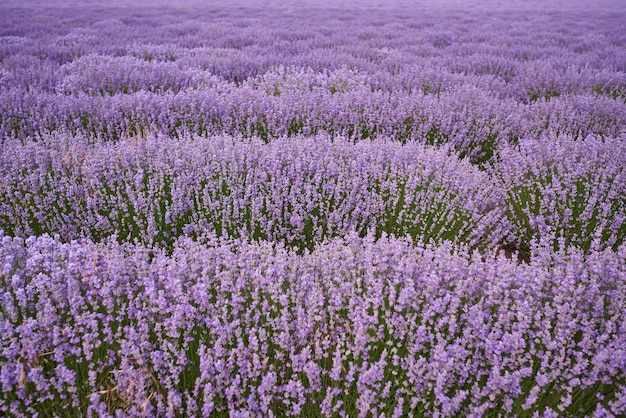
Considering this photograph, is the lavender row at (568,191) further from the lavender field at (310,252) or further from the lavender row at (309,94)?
the lavender row at (309,94)

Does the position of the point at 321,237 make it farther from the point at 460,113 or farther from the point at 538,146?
the point at 460,113

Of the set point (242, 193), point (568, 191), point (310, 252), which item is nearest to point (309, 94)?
point (242, 193)

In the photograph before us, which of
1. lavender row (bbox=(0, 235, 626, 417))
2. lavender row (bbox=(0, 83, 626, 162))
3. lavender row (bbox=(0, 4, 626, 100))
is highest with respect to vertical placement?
lavender row (bbox=(0, 4, 626, 100))

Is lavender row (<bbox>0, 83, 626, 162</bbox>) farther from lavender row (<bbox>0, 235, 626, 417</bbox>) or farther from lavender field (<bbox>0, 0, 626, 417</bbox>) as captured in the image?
lavender row (<bbox>0, 235, 626, 417</bbox>)

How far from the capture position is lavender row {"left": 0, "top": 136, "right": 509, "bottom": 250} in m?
2.69

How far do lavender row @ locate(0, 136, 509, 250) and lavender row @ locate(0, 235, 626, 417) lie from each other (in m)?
0.64

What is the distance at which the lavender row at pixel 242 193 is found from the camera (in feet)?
8.84

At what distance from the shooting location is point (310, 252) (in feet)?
9.14

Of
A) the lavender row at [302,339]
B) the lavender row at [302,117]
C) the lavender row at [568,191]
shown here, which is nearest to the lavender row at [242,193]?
the lavender row at [568,191]

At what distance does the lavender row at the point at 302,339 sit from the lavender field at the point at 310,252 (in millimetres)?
14

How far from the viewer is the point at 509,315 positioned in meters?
1.67

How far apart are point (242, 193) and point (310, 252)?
61 cm

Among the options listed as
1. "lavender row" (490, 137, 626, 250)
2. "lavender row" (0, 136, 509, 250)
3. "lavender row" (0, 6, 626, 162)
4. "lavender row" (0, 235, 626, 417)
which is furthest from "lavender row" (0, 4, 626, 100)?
"lavender row" (0, 235, 626, 417)

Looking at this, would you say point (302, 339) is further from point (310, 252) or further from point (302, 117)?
point (302, 117)
